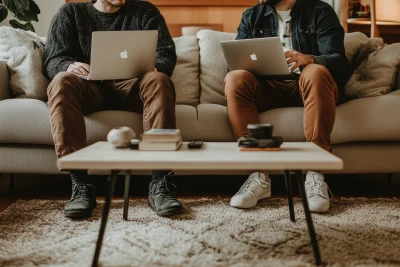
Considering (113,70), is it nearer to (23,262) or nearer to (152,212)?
(152,212)

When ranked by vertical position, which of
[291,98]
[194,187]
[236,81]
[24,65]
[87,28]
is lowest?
[194,187]

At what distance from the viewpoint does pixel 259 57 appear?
189cm

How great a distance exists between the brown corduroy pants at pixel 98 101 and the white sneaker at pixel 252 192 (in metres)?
0.36

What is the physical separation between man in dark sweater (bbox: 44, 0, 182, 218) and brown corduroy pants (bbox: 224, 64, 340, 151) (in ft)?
0.88

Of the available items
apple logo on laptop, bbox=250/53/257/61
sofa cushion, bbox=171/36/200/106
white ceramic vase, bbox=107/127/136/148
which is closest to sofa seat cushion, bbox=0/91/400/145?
apple logo on laptop, bbox=250/53/257/61

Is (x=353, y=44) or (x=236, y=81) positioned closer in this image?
(x=236, y=81)

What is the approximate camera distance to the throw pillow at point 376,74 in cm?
213

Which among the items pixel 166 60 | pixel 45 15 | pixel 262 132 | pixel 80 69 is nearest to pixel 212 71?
pixel 166 60

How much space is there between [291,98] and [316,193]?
1.66 ft

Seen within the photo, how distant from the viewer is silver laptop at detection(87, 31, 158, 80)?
1.70 metres

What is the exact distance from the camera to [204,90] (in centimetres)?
240

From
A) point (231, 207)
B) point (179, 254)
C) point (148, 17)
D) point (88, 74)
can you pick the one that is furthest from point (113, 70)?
point (179, 254)

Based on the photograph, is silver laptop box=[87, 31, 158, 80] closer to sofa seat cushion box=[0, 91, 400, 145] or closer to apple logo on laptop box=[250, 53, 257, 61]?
sofa seat cushion box=[0, 91, 400, 145]

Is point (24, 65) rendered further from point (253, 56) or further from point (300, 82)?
point (300, 82)
